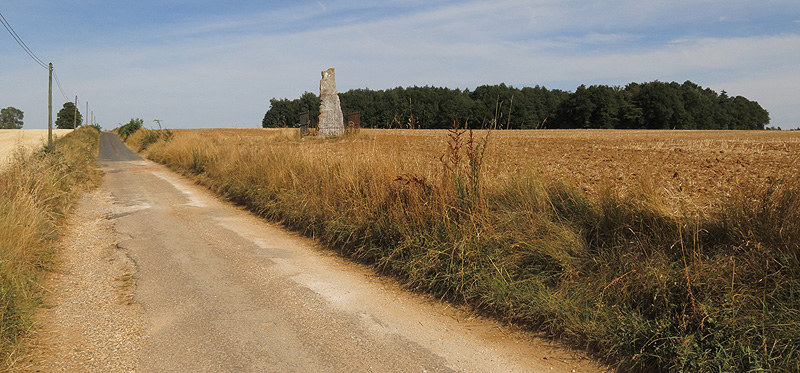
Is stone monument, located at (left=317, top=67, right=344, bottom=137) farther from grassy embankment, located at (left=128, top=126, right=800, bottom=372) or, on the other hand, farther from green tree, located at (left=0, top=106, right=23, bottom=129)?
green tree, located at (left=0, top=106, right=23, bottom=129)

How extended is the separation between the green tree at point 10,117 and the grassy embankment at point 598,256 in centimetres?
13557

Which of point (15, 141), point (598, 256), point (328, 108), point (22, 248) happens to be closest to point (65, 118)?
point (15, 141)

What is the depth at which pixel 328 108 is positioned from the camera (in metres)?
23.2

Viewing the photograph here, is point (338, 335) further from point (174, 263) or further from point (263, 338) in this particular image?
point (174, 263)

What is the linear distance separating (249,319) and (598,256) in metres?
3.10

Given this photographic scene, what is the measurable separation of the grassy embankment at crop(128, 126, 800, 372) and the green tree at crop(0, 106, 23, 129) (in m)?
136

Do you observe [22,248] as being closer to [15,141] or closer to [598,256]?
[598,256]

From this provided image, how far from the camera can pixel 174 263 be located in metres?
6.00

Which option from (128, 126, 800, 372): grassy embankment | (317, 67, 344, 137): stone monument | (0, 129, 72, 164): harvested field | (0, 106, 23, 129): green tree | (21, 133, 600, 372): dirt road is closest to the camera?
(128, 126, 800, 372): grassy embankment

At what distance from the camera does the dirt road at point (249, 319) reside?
3.52 meters

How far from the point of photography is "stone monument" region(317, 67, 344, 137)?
905 inches

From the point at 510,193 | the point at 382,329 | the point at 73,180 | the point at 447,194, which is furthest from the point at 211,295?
the point at 73,180

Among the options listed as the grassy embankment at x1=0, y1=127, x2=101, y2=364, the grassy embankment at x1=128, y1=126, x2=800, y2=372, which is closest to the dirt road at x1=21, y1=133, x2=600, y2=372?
the grassy embankment at x1=0, y1=127, x2=101, y2=364

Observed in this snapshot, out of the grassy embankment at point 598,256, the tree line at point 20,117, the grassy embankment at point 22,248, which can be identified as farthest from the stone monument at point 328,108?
the tree line at point 20,117
